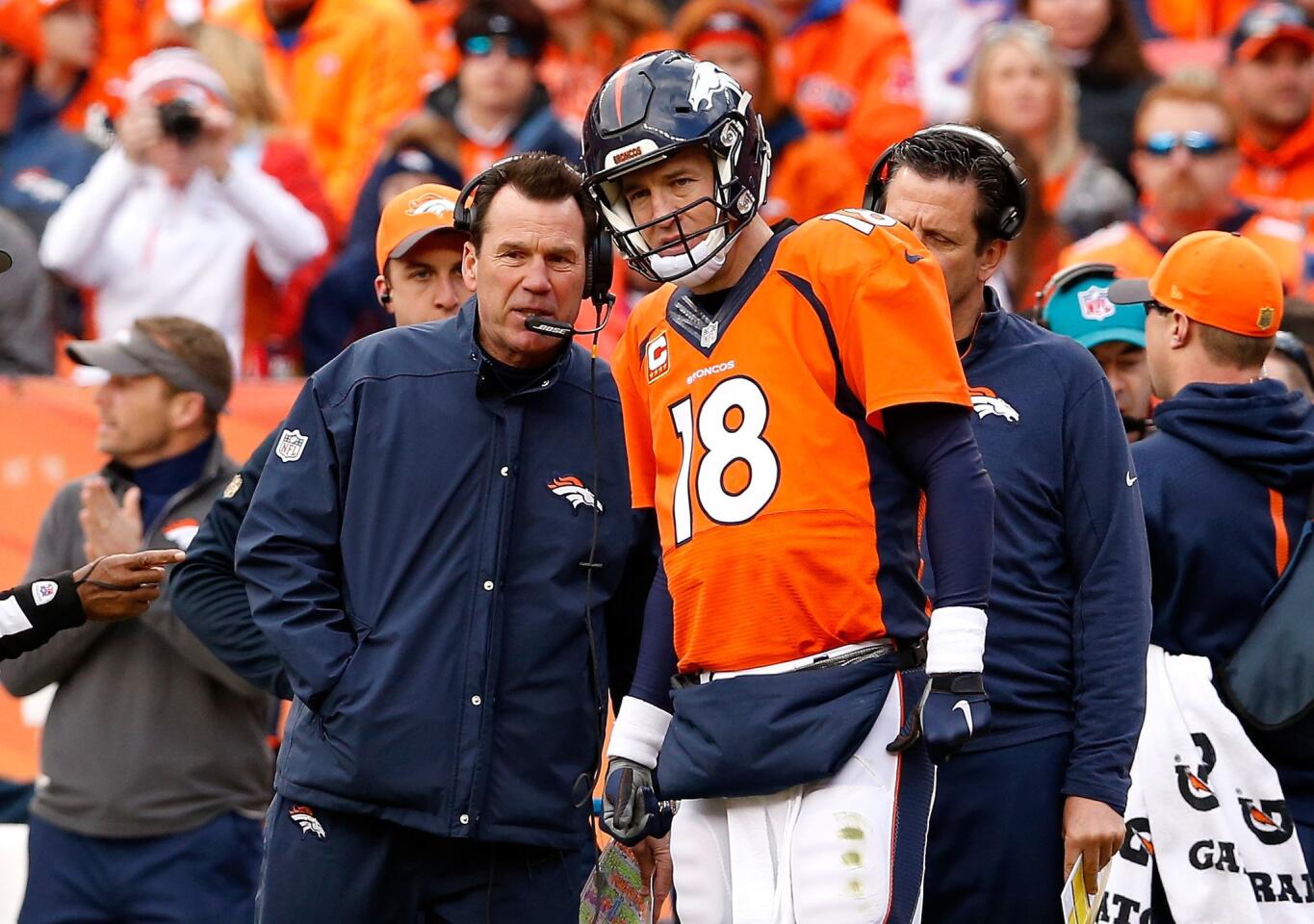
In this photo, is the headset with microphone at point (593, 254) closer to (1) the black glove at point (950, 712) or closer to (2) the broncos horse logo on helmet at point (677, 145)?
(2) the broncos horse logo on helmet at point (677, 145)

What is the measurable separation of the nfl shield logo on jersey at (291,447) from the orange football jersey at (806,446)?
0.96m

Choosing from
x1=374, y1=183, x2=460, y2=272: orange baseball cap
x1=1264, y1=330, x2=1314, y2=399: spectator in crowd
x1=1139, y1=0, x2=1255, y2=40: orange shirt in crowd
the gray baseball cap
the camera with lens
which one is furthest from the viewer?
x1=1139, y1=0, x2=1255, y2=40: orange shirt in crowd

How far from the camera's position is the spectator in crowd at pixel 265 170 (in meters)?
8.78

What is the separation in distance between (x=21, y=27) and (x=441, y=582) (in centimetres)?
674

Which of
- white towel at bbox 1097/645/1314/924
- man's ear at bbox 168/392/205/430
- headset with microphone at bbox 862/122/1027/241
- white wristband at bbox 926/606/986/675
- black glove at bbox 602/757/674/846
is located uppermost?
headset with microphone at bbox 862/122/1027/241

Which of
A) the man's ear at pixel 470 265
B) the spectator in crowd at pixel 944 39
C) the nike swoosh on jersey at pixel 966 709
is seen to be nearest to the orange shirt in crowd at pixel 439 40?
the spectator in crowd at pixel 944 39

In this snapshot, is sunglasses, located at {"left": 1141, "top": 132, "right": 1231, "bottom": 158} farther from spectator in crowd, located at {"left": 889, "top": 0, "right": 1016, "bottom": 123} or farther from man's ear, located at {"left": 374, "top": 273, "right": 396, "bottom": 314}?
man's ear, located at {"left": 374, "top": 273, "right": 396, "bottom": 314}

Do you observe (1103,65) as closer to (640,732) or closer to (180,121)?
(180,121)

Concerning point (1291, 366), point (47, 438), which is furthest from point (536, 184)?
point (47, 438)

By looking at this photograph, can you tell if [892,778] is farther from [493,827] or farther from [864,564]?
[493,827]

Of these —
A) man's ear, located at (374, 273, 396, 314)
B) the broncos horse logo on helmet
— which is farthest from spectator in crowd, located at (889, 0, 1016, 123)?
the broncos horse logo on helmet

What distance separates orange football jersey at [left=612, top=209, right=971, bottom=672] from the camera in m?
3.67

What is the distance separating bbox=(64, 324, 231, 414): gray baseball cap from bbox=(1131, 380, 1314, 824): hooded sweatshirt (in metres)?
2.73

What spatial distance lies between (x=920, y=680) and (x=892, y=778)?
0.64 ft
